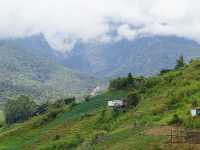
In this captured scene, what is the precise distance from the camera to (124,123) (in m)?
94.1

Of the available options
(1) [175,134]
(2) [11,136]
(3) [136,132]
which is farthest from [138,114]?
(2) [11,136]

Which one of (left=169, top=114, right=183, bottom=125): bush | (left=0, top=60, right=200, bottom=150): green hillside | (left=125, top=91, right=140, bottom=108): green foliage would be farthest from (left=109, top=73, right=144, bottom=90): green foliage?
(left=169, top=114, right=183, bottom=125): bush

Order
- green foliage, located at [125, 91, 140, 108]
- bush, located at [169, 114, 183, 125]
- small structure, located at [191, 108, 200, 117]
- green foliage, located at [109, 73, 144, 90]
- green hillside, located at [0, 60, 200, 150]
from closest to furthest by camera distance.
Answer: green hillside, located at [0, 60, 200, 150] < bush, located at [169, 114, 183, 125] < small structure, located at [191, 108, 200, 117] < green foliage, located at [125, 91, 140, 108] < green foliage, located at [109, 73, 144, 90]

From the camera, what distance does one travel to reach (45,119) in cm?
14275

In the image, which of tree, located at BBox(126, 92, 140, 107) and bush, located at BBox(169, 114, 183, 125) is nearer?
bush, located at BBox(169, 114, 183, 125)

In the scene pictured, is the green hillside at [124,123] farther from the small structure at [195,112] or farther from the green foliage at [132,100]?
the green foliage at [132,100]

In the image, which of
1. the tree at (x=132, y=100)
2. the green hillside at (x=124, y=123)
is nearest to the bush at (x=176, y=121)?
the green hillside at (x=124, y=123)

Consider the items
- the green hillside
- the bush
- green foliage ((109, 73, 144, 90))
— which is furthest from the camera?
green foliage ((109, 73, 144, 90))

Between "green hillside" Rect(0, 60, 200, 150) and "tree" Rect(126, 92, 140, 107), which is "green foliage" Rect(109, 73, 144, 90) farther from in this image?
"tree" Rect(126, 92, 140, 107)

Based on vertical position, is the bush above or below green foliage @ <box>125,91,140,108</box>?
below

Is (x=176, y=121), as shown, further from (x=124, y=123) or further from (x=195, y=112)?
(x=124, y=123)

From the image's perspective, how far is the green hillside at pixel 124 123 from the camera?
7188 centimetres

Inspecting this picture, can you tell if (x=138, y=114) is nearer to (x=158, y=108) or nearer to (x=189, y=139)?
(x=158, y=108)

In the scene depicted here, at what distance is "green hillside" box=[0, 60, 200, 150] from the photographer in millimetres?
71875
